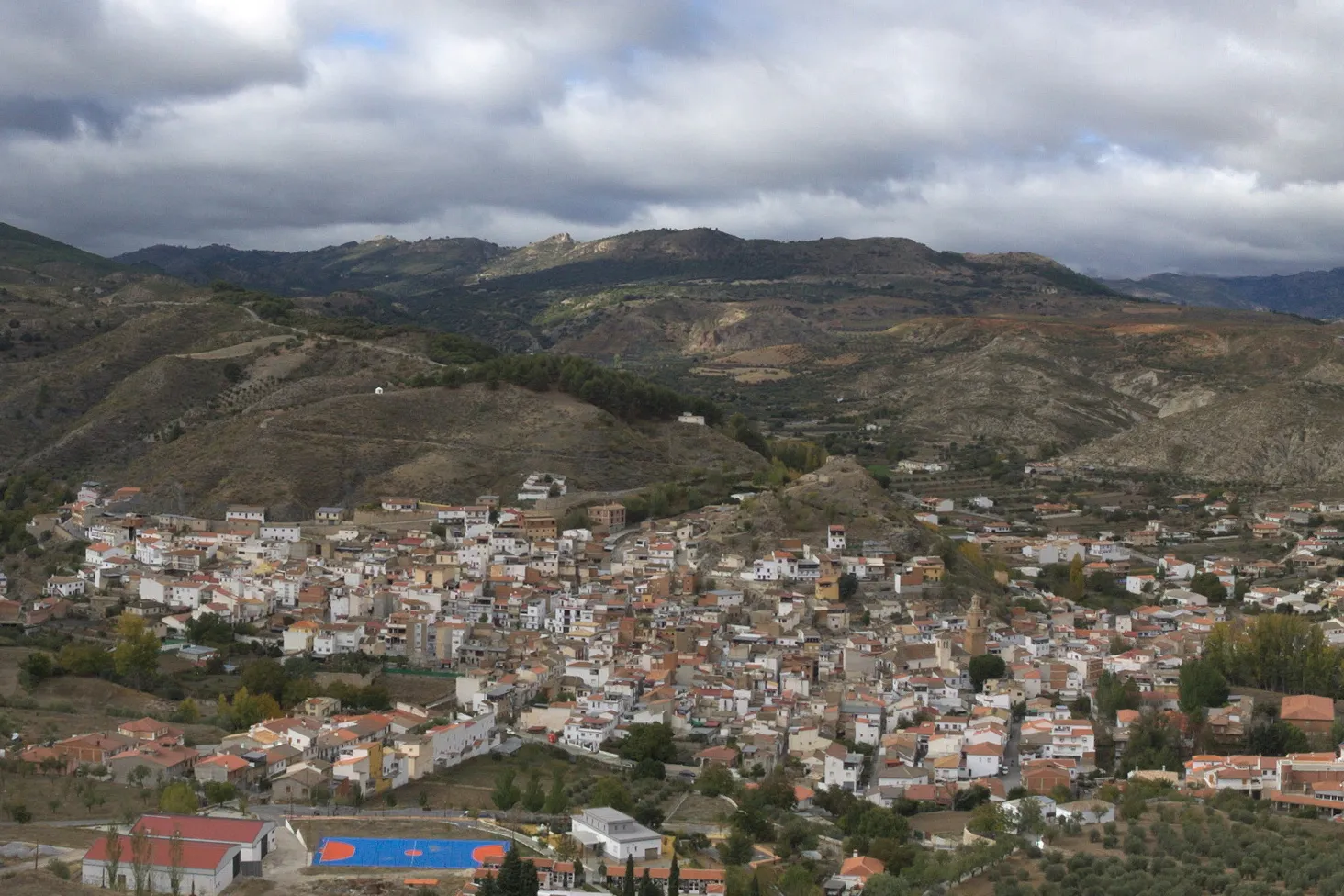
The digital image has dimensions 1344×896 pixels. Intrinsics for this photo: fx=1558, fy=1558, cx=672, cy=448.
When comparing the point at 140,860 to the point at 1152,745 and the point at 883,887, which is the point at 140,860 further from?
the point at 1152,745

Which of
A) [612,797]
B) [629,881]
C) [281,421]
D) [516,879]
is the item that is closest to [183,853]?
[516,879]

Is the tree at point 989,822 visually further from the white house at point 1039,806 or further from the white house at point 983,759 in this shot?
the white house at point 983,759

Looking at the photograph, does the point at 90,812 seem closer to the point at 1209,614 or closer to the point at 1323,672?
the point at 1323,672

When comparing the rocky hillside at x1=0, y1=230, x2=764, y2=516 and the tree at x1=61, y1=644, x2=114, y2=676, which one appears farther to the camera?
the rocky hillside at x1=0, y1=230, x2=764, y2=516

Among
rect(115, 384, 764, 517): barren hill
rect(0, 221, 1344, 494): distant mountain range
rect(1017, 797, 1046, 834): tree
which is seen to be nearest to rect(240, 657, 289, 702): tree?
rect(115, 384, 764, 517): barren hill

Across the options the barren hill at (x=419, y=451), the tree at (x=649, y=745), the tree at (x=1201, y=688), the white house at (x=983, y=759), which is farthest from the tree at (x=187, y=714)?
the tree at (x=1201, y=688)

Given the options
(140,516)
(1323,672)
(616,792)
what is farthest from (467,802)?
(140,516)

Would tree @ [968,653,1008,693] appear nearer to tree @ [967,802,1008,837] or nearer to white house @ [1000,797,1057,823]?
white house @ [1000,797,1057,823]
